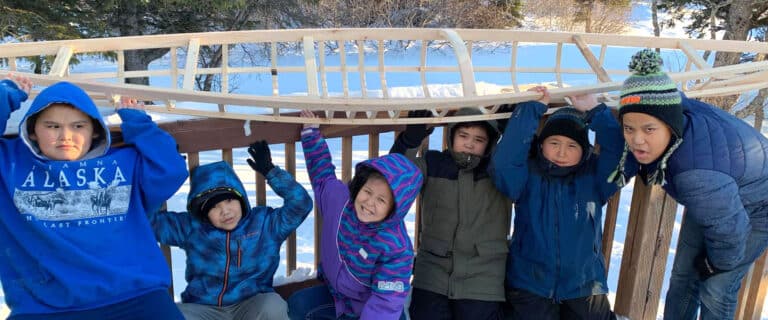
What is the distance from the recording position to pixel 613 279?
4.37 m

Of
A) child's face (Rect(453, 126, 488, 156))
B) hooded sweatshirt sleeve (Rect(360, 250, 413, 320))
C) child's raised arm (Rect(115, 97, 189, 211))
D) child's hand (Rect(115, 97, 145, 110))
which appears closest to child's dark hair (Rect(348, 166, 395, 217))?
hooded sweatshirt sleeve (Rect(360, 250, 413, 320))

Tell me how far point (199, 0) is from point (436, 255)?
23.8 ft

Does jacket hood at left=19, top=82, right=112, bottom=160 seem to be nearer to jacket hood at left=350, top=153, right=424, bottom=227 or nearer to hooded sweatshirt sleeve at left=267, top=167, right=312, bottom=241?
hooded sweatshirt sleeve at left=267, top=167, right=312, bottom=241

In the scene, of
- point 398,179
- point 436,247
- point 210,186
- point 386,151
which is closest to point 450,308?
point 436,247

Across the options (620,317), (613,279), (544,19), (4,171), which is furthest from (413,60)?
(4,171)

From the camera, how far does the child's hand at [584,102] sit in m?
2.82

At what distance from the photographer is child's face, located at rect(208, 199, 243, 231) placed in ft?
8.41

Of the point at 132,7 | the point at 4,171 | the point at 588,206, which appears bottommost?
the point at 588,206

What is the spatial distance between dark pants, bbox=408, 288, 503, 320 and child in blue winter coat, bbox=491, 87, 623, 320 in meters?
0.12

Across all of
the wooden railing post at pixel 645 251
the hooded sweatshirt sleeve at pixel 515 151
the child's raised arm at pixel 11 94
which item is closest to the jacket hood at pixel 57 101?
the child's raised arm at pixel 11 94

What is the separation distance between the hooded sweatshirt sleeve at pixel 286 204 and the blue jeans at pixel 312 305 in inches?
12.0

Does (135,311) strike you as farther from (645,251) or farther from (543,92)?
(645,251)

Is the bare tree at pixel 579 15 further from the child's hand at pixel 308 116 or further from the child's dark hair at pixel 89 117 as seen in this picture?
the child's dark hair at pixel 89 117

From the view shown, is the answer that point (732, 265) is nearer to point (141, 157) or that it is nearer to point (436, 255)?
point (436, 255)
